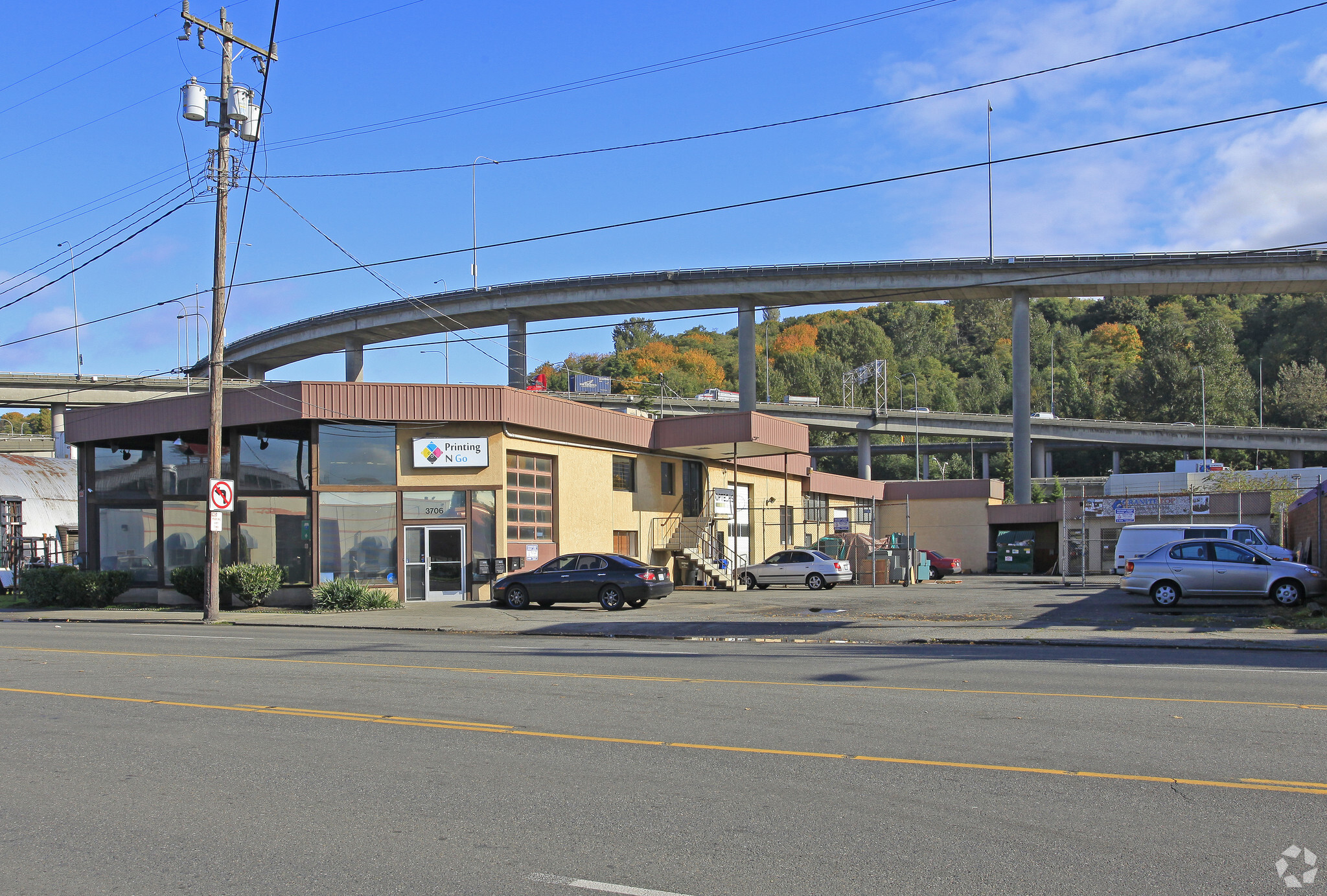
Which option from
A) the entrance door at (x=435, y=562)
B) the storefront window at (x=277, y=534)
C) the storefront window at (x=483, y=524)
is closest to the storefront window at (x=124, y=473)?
the storefront window at (x=277, y=534)

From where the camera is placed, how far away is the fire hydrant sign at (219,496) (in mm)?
24453

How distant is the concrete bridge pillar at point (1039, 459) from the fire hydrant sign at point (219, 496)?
97518mm

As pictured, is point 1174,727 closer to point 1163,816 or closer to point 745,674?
point 1163,816

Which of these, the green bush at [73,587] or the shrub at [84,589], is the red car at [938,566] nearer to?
the green bush at [73,587]

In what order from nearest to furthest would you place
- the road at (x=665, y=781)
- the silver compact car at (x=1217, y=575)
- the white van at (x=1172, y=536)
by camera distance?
the road at (x=665, y=781)
the silver compact car at (x=1217, y=575)
the white van at (x=1172, y=536)

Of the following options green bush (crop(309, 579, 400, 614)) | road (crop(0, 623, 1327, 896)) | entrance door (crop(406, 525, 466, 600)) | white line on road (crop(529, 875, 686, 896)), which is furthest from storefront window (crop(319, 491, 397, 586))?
white line on road (crop(529, 875, 686, 896))

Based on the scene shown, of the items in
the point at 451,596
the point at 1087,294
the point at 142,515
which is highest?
the point at 1087,294

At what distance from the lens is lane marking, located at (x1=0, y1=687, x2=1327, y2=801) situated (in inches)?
280

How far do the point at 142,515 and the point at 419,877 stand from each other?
1196 inches

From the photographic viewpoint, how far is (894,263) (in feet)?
225

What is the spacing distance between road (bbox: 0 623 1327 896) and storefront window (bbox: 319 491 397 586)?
1504 centimetres

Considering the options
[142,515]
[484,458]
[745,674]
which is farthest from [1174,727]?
[142,515]

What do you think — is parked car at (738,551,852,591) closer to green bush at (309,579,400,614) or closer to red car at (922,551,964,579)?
red car at (922,551,964,579)

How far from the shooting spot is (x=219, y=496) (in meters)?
24.5
